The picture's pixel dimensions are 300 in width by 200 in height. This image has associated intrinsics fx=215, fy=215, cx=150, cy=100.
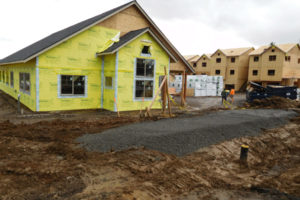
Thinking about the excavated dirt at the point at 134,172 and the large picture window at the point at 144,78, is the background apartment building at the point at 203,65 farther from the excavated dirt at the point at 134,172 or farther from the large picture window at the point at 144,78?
the excavated dirt at the point at 134,172

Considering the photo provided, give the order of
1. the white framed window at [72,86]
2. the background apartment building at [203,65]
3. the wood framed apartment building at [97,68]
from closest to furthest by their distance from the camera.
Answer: the wood framed apartment building at [97,68], the white framed window at [72,86], the background apartment building at [203,65]

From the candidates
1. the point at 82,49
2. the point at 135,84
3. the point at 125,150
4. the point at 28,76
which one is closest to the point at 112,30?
the point at 82,49

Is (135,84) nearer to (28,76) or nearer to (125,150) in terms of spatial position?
(28,76)

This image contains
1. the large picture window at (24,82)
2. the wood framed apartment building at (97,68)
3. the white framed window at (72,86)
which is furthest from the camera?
the large picture window at (24,82)

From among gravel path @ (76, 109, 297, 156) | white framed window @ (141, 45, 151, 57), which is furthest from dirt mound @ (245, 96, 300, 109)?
white framed window @ (141, 45, 151, 57)

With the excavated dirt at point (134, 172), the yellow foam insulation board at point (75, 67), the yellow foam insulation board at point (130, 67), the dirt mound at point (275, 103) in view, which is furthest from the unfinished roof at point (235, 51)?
the excavated dirt at point (134, 172)

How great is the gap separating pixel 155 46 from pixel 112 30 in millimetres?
3628

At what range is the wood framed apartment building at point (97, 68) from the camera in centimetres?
1419

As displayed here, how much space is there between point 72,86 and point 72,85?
7 cm

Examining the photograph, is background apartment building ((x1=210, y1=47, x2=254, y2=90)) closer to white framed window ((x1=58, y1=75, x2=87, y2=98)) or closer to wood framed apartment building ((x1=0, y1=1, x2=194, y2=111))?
wood framed apartment building ((x1=0, y1=1, x2=194, y2=111))

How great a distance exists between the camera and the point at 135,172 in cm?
597

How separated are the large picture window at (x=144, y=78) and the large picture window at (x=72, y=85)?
400cm

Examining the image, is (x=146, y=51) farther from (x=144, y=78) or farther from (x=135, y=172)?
(x=135, y=172)

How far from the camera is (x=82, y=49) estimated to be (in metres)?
15.4
